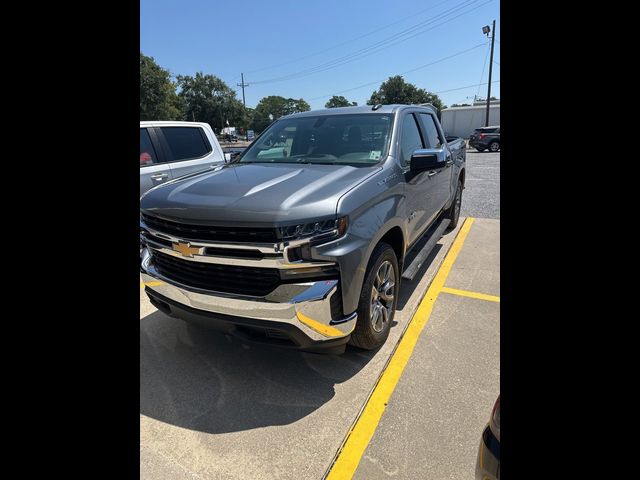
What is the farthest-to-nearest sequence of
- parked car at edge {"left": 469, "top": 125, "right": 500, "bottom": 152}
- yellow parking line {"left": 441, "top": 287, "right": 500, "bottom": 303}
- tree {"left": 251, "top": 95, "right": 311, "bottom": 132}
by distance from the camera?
tree {"left": 251, "top": 95, "right": 311, "bottom": 132}
parked car at edge {"left": 469, "top": 125, "right": 500, "bottom": 152}
yellow parking line {"left": 441, "top": 287, "right": 500, "bottom": 303}

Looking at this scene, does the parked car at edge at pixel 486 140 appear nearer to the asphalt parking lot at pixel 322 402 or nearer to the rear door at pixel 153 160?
the rear door at pixel 153 160

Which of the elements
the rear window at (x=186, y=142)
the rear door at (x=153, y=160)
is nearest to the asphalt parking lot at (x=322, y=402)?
the rear door at (x=153, y=160)

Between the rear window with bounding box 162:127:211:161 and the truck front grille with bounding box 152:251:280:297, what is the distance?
12.9 ft

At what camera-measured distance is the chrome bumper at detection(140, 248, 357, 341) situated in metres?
2.23

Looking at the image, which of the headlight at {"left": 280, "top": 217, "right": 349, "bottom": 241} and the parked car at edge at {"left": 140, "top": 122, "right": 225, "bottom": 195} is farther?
the parked car at edge at {"left": 140, "top": 122, "right": 225, "bottom": 195}

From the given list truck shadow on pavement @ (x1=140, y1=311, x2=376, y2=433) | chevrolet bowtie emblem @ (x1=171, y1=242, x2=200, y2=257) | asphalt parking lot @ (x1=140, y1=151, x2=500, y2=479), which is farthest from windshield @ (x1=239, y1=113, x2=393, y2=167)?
truck shadow on pavement @ (x1=140, y1=311, x2=376, y2=433)

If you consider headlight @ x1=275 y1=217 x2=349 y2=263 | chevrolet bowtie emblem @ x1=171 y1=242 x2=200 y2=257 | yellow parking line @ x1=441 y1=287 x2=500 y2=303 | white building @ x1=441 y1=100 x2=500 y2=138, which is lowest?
yellow parking line @ x1=441 y1=287 x2=500 y2=303

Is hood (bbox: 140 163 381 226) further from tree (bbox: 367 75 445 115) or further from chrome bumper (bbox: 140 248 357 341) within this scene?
tree (bbox: 367 75 445 115)

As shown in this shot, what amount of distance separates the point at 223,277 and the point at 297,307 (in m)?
0.54

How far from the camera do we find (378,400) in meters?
2.49

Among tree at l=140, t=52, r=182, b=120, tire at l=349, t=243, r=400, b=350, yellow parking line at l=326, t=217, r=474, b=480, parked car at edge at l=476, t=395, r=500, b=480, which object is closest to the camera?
parked car at edge at l=476, t=395, r=500, b=480

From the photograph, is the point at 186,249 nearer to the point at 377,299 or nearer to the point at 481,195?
the point at 377,299

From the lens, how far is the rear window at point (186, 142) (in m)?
6.11
